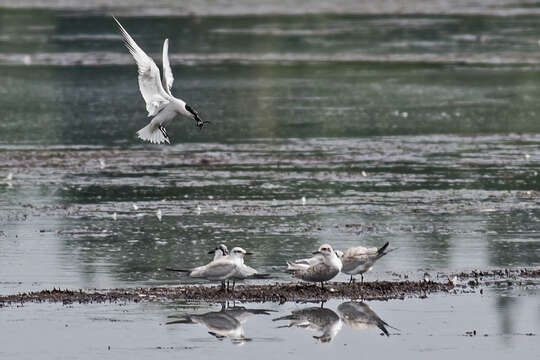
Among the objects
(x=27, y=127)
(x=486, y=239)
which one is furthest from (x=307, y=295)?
(x=27, y=127)

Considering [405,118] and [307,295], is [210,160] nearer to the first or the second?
[405,118]

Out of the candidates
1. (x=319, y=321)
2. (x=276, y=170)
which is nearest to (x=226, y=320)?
(x=319, y=321)

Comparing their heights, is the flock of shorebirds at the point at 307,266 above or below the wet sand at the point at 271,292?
above

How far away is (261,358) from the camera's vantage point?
54.0 feet

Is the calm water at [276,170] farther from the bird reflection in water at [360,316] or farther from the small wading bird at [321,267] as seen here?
the small wading bird at [321,267]

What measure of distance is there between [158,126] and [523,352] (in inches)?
321

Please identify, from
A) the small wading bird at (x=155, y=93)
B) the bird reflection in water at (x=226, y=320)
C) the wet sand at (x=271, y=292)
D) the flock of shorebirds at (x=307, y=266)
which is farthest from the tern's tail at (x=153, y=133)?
the bird reflection in water at (x=226, y=320)

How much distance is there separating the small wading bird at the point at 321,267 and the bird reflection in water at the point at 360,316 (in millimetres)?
508

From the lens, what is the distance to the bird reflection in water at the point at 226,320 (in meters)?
17.6

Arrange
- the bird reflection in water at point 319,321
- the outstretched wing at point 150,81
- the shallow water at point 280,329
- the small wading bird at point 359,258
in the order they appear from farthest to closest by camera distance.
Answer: the outstretched wing at point 150,81, the small wading bird at point 359,258, the bird reflection in water at point 319,321, the shallow water at point 280,329

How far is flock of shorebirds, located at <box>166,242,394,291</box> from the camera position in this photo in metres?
19.4

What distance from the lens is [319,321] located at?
18312mm

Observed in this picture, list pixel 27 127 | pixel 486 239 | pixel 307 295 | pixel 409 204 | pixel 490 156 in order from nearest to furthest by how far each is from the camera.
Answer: pixel 307 295
pixel 486 239
pixel 409 204
pixel 490 156
pixel 27 127

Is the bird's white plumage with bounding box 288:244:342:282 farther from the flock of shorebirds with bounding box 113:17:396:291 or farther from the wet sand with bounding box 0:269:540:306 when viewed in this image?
the wet sand with bounding box 0:269:540:306
